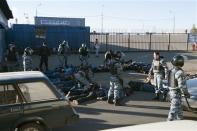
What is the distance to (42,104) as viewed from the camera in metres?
8.45

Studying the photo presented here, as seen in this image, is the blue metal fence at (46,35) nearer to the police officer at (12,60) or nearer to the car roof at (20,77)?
the police officer at (12,60)

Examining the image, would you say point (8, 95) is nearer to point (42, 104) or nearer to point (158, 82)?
point (42, 104)

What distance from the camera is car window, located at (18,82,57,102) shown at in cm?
841

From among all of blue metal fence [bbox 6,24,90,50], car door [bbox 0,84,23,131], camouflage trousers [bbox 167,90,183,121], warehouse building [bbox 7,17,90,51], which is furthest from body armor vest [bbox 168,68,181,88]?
blue metal fence [bbox 6,24,90,50]

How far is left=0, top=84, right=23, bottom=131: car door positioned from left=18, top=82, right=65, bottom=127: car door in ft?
0.45

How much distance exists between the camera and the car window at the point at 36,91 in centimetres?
841

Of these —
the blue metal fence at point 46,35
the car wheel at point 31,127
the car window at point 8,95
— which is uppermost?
the blue metal fence at point 46,35

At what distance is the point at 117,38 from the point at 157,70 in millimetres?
31242

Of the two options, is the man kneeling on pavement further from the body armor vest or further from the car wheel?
the car wheel

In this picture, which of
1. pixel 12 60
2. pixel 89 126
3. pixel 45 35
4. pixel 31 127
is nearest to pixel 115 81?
pixel 89 126

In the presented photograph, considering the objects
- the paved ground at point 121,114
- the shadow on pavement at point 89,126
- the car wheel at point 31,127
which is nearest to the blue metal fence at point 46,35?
the paved ground at point 121,114

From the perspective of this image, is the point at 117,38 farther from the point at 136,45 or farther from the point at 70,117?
the point at 70,117

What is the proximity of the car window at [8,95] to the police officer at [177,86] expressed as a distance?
12.2ft

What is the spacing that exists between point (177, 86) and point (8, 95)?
3971 millimetres
